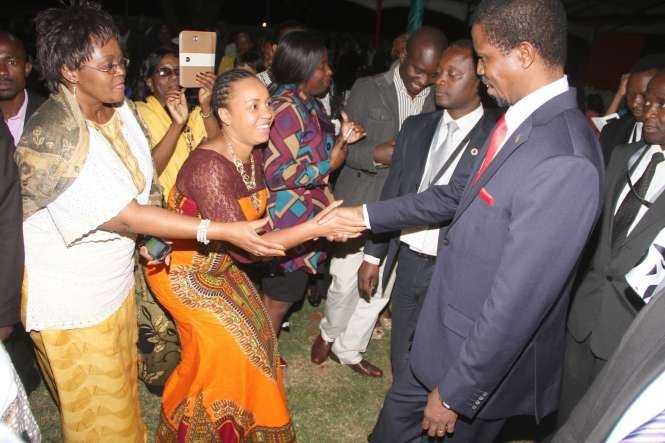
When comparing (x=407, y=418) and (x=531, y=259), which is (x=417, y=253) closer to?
(x=407, y=418)

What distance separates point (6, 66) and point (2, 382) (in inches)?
119

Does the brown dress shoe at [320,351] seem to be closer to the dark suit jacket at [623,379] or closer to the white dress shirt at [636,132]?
the dark suit jacket at [623,379]

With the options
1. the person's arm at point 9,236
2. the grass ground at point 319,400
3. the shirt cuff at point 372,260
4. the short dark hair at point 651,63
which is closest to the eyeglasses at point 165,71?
the person's arm at point 9,236

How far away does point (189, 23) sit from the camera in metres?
13.3

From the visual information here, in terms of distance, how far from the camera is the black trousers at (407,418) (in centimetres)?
232

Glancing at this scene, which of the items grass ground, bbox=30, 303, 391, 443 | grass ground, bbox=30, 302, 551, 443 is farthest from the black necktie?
grass ground, bbox=30, 303, 391, 443

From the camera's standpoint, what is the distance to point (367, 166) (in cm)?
371

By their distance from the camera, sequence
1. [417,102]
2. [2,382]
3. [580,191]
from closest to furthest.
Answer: [2,382] → [580,191] → [417,102]

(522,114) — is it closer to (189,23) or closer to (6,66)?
(6,66)

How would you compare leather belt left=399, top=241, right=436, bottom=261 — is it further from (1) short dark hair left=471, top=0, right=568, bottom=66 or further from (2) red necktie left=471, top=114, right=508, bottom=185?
(1) short dark hair left=471, top=0, right=568, bottom=66

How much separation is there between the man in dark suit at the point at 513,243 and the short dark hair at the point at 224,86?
1303mm

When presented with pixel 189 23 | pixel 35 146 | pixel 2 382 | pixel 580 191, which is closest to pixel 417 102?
pixel 580 191

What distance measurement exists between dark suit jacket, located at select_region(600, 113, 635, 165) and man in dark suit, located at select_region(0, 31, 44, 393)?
13.2 ft

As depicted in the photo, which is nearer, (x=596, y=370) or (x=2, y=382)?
(x=2, y=382)
